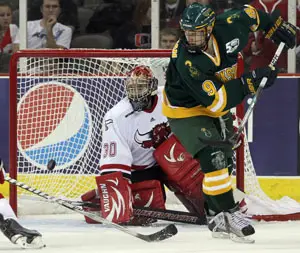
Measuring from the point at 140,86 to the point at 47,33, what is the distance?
5.55 ft

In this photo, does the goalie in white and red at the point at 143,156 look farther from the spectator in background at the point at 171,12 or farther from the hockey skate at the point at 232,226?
the spectator in background at the point at 171,12

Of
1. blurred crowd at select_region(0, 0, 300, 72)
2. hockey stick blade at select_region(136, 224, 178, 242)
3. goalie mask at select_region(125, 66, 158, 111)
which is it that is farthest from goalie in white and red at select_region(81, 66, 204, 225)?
blurred crowd at select_region(0, 0, 300, 72)

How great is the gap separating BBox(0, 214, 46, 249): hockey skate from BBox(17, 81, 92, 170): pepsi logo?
1.88m

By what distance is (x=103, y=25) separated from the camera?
7.04 metres

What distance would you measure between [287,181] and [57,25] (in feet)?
5.86

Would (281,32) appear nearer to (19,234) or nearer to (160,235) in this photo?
(160,235)

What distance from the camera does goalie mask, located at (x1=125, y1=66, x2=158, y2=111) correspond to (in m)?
5.62

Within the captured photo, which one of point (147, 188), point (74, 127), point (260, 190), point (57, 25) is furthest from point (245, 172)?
point (57, 25)

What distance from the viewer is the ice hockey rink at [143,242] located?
4699 millimetres

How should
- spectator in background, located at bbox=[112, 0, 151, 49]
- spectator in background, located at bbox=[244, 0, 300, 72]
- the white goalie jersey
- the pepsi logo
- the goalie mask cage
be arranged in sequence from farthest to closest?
spectator in background, located at bbox=[112, 0, 151, 49] < spectator in background, located at bbox=[244, 0, 300, 72] < the pepsi logo < the goalie mask cage < the white goalie jersey

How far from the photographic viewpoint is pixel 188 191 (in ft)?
18.8

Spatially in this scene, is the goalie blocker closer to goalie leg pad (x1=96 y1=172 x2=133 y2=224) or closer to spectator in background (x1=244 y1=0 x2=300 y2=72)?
goalie leg pad (x1=96 y1=172 x2=133 y2=224)

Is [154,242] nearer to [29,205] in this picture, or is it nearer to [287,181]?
[29,205]

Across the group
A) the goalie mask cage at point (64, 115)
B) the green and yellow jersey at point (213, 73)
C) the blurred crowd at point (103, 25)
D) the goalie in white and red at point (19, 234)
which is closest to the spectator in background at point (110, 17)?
the blurred crowd at point (103, 25)
